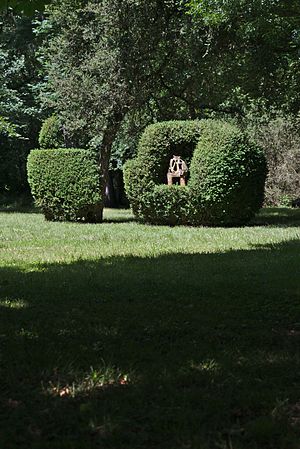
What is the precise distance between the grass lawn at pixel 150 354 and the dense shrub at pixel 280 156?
60.7 ft

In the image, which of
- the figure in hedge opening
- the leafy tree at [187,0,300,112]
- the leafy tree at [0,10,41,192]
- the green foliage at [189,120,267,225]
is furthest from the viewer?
the leafy tree at [0,10,41,192]

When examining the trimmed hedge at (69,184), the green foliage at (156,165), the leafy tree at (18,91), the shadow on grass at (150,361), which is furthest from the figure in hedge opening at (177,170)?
the shadow on grass at (150,361)

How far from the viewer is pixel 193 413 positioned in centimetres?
317

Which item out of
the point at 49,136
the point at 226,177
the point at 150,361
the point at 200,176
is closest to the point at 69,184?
the point at 49,136

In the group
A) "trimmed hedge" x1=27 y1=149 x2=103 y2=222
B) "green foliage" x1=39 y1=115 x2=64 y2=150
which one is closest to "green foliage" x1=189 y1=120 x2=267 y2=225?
"trimmed hedge" x1=27 y1=149 x2=103 y2=222

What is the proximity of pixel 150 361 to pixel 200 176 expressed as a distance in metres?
12.2

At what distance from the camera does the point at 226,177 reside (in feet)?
51.5

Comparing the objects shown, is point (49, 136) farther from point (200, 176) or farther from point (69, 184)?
point (200, 176)

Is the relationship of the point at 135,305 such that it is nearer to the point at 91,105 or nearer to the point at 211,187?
the point at 211,187

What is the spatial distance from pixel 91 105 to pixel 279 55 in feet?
23.3

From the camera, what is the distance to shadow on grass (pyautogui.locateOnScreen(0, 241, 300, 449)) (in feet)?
9.77

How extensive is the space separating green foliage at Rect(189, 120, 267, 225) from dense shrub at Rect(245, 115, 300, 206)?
417 inches

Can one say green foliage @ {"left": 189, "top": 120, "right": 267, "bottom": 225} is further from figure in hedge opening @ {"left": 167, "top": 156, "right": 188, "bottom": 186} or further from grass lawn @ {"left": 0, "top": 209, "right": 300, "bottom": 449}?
grass lawn @ {"left": 0, "top": 209, "right": 300, "bottom": 449}

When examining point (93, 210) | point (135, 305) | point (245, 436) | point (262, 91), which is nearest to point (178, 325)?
point (135, 305)
